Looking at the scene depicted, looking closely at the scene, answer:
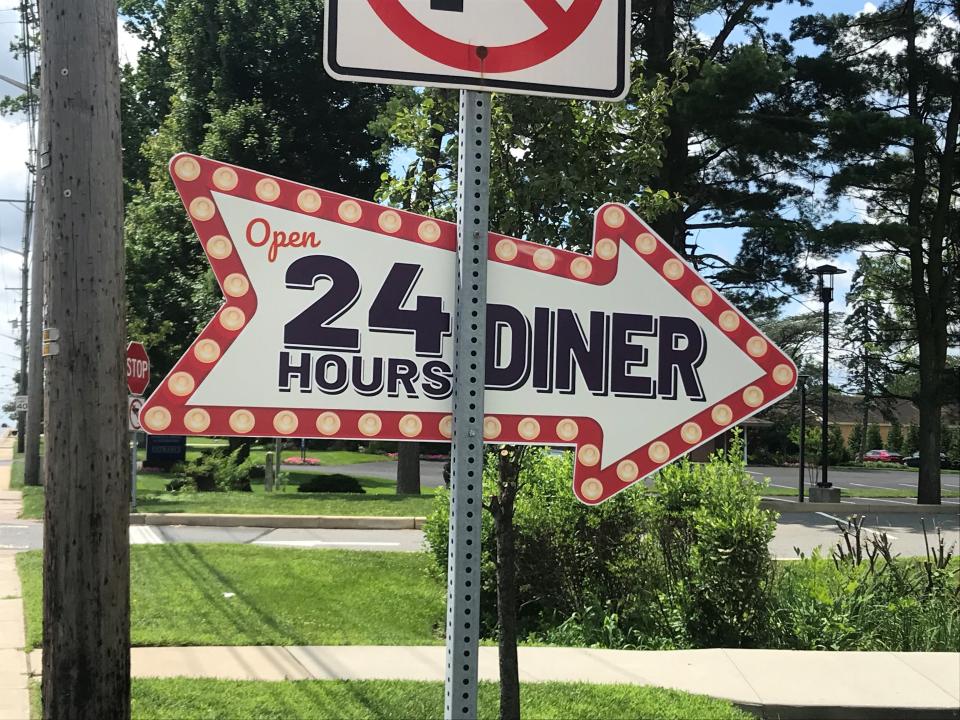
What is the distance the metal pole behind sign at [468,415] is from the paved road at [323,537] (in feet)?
36.4

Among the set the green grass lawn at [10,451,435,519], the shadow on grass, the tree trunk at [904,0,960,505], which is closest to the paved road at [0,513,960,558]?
the green grass lawn at [10,451,435,519]

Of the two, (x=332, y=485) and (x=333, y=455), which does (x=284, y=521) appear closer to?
(x=332, y=485)

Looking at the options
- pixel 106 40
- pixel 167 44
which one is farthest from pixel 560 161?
pixel 167 44

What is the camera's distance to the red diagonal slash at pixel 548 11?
5.91 ft

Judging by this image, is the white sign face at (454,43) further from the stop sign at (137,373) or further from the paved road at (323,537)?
the stop sign at (137,373)

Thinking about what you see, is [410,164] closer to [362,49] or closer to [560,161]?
[560,161]

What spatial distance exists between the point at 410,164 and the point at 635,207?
53.7 inches

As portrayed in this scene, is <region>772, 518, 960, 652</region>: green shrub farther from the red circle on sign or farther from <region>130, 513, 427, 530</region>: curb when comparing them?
<region>130, 513, 427, 530</region>: curb

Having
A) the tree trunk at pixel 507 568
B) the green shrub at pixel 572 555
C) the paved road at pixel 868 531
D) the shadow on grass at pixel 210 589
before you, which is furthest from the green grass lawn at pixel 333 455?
the tree trunk at pixel 507 568

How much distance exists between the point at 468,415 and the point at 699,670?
18.9 ft

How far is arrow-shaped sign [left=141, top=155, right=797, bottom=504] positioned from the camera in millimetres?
1789

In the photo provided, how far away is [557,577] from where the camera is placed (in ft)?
28.1

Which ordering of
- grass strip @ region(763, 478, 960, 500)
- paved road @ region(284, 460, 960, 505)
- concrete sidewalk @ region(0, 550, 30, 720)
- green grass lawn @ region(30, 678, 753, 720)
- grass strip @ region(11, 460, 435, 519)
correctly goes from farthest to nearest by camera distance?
1. paved road @ region(284, 460, 960, 505)
2. grass strip @ region(763, 478, 960, 500)
3. grass strip @ region(11, 460, 435, 519)
4. concrete sidewalk @ region(0, 550, 30, 720)
5. green grass lawn @ region(30, 678, 753, 720)

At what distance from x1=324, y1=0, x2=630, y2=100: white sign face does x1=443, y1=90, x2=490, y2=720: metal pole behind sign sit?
0.23 feet
